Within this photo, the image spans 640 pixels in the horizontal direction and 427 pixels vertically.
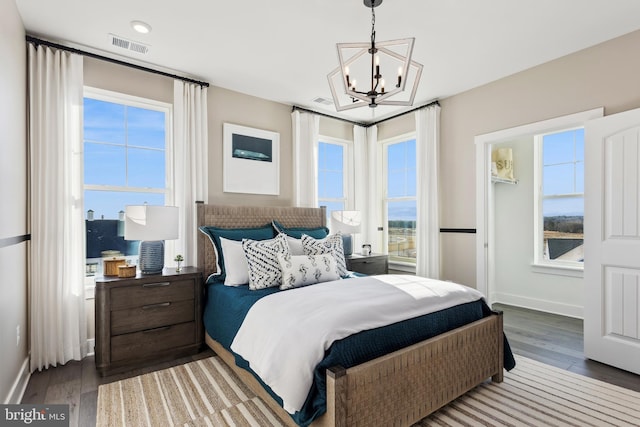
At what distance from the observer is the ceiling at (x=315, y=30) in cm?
238

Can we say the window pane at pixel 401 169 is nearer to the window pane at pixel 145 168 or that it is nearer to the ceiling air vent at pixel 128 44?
the window pane at pixel 145 168

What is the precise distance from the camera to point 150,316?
2.73m

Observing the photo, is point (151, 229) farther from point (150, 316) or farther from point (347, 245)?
point (347, 245)

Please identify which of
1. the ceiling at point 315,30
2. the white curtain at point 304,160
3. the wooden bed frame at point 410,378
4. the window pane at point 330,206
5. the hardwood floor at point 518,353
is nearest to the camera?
the wooden bed frame at point 410,378

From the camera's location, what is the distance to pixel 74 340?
2803mm

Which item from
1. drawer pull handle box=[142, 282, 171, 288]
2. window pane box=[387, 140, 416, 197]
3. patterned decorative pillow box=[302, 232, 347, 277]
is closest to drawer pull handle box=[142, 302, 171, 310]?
drawer pull handle box=[142, 282, 171, 288]

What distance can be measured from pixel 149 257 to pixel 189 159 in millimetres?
1122

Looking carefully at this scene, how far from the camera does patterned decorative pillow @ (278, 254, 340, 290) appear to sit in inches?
106

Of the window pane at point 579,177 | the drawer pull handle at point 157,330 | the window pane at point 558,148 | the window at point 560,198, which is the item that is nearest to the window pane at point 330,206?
the drawer pull handle at point 157,330

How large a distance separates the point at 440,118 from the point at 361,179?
1.44 m

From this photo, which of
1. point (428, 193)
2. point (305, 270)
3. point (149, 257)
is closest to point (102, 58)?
point (149, 257)

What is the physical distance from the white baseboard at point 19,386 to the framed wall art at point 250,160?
2.26 meters

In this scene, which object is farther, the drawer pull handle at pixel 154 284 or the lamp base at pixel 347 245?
the lamp base at pixel 347 245

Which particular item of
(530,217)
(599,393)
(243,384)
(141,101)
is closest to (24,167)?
(141,101)
